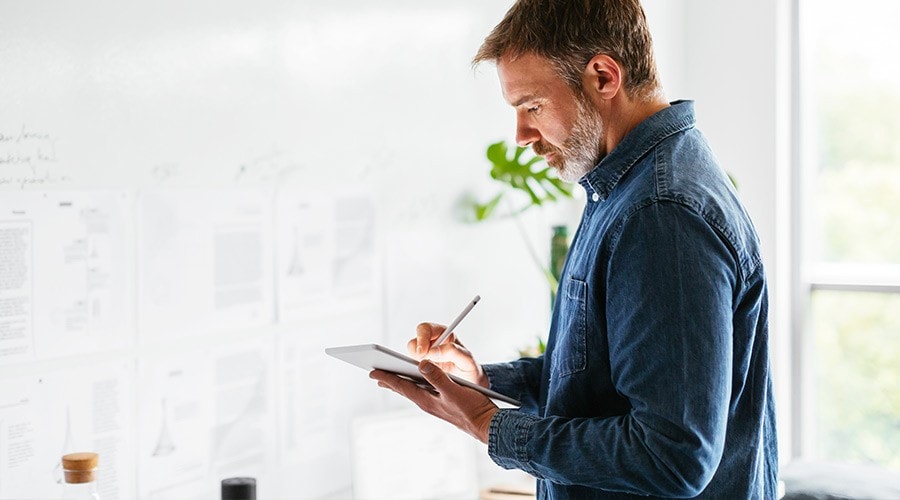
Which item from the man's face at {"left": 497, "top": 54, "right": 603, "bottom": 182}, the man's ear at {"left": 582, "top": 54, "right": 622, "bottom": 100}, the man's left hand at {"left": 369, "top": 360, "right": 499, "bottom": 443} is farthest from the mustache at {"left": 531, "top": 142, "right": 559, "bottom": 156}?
the man's left hand at {"left": 369, "top": 360, "right": 499, "bottom": 443}

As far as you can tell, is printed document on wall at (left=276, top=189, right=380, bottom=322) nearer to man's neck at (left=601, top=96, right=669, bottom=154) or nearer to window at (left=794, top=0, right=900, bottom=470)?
man's neck at (left=601, top=96, right=669, bottom=154)

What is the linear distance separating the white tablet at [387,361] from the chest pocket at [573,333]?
4.8 inches

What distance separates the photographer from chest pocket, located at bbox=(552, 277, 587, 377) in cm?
120

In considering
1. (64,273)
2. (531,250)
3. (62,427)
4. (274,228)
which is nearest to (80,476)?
(62,427)

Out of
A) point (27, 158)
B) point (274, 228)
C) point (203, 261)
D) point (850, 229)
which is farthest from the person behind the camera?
point (850, 229)

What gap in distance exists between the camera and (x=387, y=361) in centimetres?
130

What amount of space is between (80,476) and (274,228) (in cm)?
64

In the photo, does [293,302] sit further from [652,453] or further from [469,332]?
[652,453]

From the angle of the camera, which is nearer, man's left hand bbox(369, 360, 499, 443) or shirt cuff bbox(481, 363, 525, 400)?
man's left hand bbox(369, 360, 499, 443)

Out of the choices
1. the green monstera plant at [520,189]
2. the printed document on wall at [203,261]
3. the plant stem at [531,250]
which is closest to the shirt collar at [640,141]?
the printed document on wall at [203,261]

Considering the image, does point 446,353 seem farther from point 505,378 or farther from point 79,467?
point 79,467

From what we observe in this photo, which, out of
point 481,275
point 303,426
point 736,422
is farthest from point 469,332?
point 736,422

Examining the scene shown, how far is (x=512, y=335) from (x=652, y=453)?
4.91ft

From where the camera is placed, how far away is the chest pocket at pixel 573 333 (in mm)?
1200
